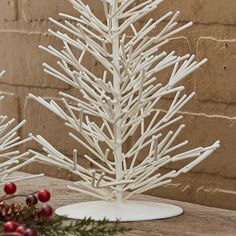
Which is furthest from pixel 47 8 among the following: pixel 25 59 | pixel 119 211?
pixel 119 211

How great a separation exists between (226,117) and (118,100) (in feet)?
0.83

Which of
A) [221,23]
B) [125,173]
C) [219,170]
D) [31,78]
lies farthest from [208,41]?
[31,78]

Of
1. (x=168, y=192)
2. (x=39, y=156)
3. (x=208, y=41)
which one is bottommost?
(x=168, y=192)

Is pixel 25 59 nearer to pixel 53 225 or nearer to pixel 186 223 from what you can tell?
pixel 186 223

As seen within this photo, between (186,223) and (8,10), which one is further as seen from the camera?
(8,10)

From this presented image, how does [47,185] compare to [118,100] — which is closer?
[118,100]

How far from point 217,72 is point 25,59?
46 cm

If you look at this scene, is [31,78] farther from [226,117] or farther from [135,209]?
[135,209]

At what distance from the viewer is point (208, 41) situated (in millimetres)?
1136

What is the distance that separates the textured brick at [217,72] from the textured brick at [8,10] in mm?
465

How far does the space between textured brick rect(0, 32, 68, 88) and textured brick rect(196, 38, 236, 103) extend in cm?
31

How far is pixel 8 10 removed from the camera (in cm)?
148

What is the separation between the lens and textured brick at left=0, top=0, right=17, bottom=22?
1.47m

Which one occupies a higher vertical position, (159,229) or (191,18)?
(191,18)
